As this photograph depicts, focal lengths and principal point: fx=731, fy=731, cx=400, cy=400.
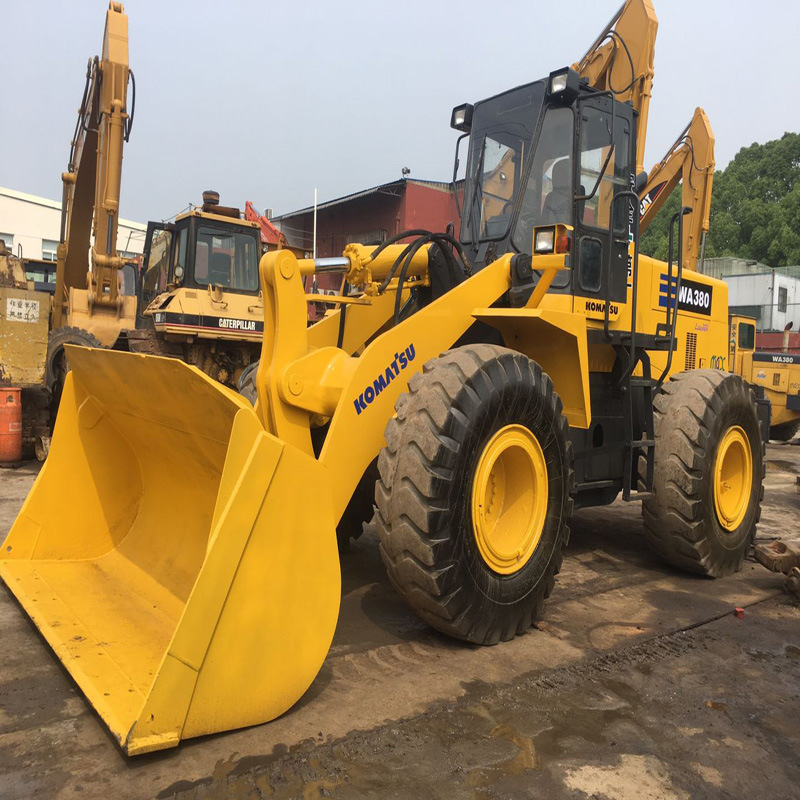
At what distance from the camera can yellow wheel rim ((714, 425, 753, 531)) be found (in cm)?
509

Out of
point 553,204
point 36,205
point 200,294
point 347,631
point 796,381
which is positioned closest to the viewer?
point 347,631

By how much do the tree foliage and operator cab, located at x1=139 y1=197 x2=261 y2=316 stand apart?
32.6 meters

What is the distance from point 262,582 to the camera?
266 cm

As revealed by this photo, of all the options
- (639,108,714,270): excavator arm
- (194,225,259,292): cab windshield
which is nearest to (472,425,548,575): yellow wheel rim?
(639,108,714,270): excavator arm

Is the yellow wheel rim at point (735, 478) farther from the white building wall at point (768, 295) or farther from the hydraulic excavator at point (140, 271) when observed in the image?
the white building wall at point (768, 295)

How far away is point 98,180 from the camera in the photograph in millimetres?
9188

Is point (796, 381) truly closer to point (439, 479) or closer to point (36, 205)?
point (439, 479)

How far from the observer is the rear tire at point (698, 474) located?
4678 millimetres

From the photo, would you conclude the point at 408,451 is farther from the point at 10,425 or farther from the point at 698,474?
the point at 10,425

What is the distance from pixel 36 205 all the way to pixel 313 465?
143ft

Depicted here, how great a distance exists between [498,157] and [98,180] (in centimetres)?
627

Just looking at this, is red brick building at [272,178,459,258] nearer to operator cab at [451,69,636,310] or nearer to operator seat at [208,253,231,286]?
operator seat at [208,253,231,286]

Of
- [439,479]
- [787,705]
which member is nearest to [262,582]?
[439,479]

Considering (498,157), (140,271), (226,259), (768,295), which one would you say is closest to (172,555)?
(498,157)
